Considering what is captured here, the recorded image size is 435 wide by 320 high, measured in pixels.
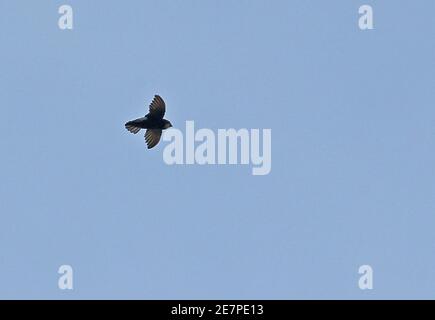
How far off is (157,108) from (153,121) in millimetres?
297

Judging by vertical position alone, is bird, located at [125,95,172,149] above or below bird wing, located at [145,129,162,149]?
above

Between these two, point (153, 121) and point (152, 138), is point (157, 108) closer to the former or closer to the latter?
point (153, 121)

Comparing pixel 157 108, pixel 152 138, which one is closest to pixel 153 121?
pixel 157 108

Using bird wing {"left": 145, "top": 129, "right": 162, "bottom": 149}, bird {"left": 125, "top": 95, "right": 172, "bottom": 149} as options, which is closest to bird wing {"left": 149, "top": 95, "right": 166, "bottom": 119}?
bird {"left": 125, "top": 95, "right": 172, "bottom": 149}

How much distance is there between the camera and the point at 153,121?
21609 millimetres

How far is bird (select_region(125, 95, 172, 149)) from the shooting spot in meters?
21.6

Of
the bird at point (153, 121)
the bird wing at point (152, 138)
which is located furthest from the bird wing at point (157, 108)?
the bird wing at point (152, 138)

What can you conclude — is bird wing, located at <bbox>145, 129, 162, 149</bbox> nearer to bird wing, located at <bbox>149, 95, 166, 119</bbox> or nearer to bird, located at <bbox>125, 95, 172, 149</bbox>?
bird, located at <bbox>125, 95, 172, 149</bbox>

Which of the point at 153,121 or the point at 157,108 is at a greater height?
the point at 157,108

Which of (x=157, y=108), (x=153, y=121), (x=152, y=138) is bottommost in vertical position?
(x=152, y=138)
